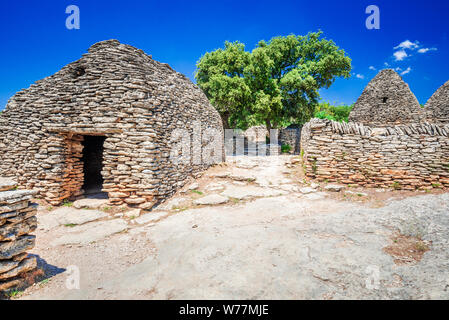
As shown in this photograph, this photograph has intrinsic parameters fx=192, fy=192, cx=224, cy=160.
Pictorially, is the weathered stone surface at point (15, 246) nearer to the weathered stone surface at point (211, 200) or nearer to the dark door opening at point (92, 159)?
the weathered stone surface at point (211, 200)

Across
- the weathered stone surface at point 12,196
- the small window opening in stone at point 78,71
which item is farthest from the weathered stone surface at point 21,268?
the small window opening in stone at point 78,71

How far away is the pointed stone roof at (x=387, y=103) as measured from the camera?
45.6 feet

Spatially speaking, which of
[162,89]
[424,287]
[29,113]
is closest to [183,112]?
[162,89]

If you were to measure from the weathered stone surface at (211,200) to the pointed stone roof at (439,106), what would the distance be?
56.2 ft

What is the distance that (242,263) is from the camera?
10.2 feet

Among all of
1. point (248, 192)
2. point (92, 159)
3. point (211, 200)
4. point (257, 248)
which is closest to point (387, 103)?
point (248, 192)

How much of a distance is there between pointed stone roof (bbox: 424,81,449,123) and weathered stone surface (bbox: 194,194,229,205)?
17.1 metres

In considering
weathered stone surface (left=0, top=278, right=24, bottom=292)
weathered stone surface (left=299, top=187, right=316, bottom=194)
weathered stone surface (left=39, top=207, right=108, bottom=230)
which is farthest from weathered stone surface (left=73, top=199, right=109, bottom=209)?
weathered stone surface (left=299, top=187, right=316, bottom=194)

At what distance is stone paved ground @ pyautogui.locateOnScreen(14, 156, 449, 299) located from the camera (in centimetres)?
258

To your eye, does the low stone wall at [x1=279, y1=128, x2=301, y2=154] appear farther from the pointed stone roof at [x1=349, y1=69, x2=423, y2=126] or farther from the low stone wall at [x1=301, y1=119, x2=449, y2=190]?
the low stone wall at [x1=301, y1=119, x2=449, y2=190]

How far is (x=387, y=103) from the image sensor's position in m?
14.4

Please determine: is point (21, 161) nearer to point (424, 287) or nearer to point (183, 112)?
point (183, 112)

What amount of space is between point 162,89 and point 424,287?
7.66 metres

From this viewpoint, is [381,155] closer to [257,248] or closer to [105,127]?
[257,248]
